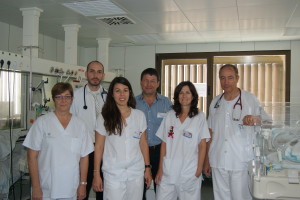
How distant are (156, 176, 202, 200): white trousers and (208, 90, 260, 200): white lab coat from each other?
0.94 ft

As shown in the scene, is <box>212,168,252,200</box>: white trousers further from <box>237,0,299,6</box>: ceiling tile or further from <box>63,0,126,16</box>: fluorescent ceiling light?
<box>63,0,126,16</box>: fluorescent ceiling light

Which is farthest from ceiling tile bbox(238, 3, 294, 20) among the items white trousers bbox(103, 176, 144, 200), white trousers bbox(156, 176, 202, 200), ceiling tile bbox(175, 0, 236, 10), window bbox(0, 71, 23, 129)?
window bbox(0, 71, 23, 129)

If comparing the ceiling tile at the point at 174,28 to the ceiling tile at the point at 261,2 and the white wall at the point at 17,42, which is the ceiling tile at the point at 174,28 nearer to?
the ceiling tile at the point at 261,2

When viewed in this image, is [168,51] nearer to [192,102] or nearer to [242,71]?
[242,71]

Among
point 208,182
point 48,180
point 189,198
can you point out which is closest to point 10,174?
point 48,180

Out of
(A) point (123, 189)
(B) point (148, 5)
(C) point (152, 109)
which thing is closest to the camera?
(A) point (123, 189)

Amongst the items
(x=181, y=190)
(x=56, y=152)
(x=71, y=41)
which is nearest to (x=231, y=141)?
(x=181, y=190)

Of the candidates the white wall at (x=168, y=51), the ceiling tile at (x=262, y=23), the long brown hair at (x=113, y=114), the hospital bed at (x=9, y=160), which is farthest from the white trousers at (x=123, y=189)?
the white wall at (x=168, y=51)

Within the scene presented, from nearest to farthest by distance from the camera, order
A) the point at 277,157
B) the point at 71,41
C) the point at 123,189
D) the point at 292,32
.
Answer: the point at 277,157 → the point at 123,189 → the point at 71,41 → the point at 292,32

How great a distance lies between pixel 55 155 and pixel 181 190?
0.94 meters

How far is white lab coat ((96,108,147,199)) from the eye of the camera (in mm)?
2066

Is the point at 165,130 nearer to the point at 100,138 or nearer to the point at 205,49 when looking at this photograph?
the point at 100,138

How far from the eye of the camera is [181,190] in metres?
2.27

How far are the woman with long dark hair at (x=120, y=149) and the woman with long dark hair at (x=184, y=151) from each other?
189mm
